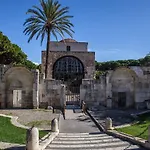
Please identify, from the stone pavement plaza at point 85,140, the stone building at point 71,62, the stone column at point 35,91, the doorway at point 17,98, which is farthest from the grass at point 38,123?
the stone building at point 71,62

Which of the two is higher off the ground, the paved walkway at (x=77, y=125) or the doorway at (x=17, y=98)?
the doorway at (x=17, y=98)

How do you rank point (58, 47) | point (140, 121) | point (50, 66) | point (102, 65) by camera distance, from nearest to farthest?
point (140, 121) < point (50, 66) < point (58, 47) < point (102, 65)

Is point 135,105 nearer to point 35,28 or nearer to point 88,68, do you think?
point 35,28

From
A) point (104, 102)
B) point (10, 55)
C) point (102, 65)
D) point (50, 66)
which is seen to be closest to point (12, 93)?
point (104, 102)

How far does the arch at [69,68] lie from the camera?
52594 millimetres

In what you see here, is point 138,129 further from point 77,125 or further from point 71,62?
point 71,62

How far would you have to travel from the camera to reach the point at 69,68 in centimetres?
5334

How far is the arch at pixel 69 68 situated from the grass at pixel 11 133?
115 feet

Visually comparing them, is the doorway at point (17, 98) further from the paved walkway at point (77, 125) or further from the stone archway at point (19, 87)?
the paved walkway at point (77, 125)

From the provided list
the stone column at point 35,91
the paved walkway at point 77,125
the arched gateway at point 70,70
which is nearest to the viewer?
the paved walkway at point 77,125

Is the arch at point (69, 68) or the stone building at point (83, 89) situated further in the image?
the arch at point (69, 68)

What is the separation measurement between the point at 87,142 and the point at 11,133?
4.69 metres

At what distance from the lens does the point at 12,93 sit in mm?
27609

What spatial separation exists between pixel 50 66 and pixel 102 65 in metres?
29.4
